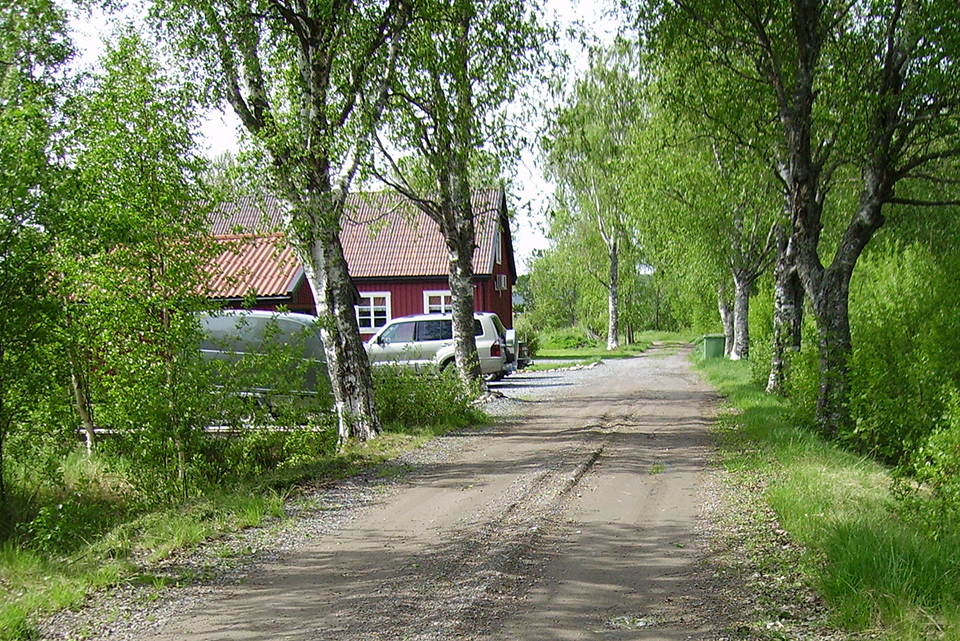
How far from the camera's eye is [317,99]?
12000 millimetres

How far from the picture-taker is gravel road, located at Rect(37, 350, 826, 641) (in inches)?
203

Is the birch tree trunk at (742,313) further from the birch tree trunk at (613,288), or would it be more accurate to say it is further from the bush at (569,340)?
the bush at (569,340)

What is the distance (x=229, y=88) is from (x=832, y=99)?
35.1 feet

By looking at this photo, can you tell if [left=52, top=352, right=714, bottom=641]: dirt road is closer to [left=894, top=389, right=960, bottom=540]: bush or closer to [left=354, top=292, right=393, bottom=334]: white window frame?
[left=894, top=389, right=960, bottom=540]: bush

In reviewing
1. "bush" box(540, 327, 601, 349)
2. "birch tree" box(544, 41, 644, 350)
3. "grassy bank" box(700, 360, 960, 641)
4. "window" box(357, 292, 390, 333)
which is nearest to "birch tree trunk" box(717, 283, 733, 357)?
"birch tree" box(544, 41, 644, 350)

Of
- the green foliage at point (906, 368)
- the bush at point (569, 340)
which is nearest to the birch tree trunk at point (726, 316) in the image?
the bush at point (569, 340)

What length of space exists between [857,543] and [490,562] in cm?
265

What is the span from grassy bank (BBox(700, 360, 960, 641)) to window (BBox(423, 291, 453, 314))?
22.8 m

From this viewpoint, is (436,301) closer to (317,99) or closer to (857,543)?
(317,99)

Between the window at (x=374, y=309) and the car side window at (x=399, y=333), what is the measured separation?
11.1m

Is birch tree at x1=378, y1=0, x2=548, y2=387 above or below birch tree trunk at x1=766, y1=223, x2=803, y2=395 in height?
above

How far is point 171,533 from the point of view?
7.39m

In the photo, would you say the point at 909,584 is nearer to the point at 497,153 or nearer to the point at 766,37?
the point at 766,37

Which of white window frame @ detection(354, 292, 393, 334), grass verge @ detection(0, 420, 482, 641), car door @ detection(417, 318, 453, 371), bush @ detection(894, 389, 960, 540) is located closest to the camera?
grass verge @ detection(0, 420, 482, 641)
